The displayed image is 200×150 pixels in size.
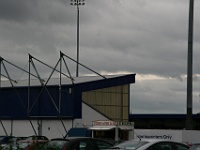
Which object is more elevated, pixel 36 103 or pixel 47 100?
pixel 47 100

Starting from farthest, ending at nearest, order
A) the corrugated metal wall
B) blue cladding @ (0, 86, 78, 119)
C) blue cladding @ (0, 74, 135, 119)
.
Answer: the corrugated metal wall → blue cladding @ (0, 86, 78, 119) → blue cladding @ (0, 74, 135, 119)

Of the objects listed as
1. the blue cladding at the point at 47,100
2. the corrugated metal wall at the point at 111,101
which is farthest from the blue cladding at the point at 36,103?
the corrugated metal wall at the point at 111,101

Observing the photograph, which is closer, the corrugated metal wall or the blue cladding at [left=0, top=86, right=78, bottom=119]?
the blue cladding at [left=0, top=86, right=78, bottom=119]

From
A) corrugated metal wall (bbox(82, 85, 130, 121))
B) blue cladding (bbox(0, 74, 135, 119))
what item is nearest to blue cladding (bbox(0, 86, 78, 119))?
blue cladding (bbox(0, 74, 135, 119))

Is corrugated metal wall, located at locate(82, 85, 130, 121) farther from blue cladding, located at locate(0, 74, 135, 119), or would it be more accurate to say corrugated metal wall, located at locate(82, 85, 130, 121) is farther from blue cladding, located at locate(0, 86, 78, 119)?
blue cladding, located at locate(0, 86, 78, 119)

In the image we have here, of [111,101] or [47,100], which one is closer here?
[47,100]

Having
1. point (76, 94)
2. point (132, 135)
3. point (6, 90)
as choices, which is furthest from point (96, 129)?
point (6, 90)

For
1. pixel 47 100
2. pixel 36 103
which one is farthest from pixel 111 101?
pixel 36 103

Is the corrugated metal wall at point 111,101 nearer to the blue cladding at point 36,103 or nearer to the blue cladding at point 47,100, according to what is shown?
Answer: the blue cladding at point 47,100

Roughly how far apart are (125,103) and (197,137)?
1843cm

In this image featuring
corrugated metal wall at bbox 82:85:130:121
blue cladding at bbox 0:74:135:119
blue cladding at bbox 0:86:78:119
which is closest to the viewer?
blue cladding at bbox 0:74:135:119

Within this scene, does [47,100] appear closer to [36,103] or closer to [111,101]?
[36,103]

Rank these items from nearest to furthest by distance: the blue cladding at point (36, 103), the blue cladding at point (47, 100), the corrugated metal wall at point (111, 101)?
1. the blue cladding at point (47, 100)
2. the blue cladding at point (36, 103)
3. the corrugated metal wall at point (111, 101)

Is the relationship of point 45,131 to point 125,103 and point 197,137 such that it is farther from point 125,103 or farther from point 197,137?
point 197,137
